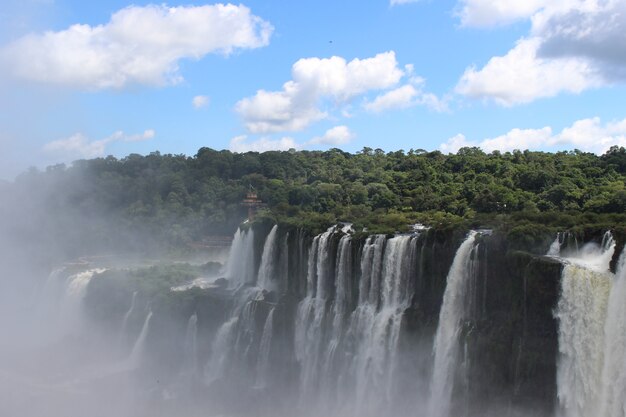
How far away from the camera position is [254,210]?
54.6 m

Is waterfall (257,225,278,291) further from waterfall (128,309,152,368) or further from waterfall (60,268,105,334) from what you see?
waterfall (60,268,105,334)

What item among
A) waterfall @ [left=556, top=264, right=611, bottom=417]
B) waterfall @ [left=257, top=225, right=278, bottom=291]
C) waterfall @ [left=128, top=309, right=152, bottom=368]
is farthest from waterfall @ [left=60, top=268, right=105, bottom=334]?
waterfall @ [left=556, top=264, right=611, bottom=417]

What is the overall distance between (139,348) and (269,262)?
8880mm

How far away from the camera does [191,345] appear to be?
32344 mm

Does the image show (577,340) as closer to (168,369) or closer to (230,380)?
(230,380)

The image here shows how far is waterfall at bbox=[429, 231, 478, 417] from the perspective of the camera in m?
20.8

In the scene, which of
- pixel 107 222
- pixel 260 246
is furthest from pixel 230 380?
pixel 107 222

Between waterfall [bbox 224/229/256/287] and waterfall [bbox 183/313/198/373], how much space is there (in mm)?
4451

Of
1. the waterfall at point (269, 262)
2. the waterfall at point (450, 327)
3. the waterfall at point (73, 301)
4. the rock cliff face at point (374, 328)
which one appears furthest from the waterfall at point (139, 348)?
the waterfall at point (450, 327)

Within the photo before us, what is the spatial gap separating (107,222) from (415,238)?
151 feet

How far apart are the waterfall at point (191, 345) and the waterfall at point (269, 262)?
417 centimetres

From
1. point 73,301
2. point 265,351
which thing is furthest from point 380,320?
point 73,301

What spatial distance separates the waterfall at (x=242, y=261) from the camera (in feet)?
117

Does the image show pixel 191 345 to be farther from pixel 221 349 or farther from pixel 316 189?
pixel 316 189
